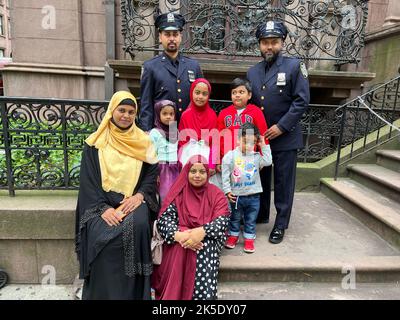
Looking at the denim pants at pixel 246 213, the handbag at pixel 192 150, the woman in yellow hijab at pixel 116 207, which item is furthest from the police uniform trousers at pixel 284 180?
the woman in yellow hijab at pixel 116 207

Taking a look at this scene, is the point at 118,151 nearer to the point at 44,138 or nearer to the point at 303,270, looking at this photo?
the point at 44,138

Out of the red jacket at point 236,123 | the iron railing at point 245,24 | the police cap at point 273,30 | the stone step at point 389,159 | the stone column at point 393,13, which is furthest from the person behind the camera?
the stone column at point 393,13

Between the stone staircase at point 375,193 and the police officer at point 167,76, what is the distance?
2.61 m

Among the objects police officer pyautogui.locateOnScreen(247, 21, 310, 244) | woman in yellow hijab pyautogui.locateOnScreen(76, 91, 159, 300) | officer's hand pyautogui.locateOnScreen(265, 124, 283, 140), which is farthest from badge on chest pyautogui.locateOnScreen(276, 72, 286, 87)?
woman in yellow hijab pyautogui.locateOnScreen(76, 91, 159, 300)

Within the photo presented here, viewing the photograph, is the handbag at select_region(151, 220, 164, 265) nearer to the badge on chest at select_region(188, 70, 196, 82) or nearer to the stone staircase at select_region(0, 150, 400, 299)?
the stone staircase at select_region(0, 150, 400, 299)

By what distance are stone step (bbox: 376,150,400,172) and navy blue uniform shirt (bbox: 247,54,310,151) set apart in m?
2.41

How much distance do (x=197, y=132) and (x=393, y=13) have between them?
22.2ft

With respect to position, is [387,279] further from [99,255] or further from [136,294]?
[99,255]

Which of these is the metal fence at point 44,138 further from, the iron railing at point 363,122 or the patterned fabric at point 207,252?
the iron railing at point 363,122

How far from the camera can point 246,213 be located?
317 centimetres

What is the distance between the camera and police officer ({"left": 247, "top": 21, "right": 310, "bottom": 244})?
299 cm

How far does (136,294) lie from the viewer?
8.58ft

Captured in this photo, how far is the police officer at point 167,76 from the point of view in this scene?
122 inches
